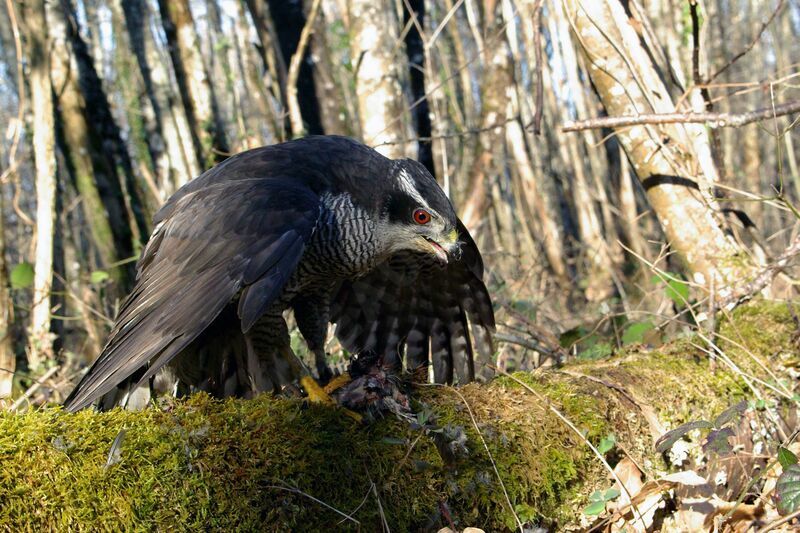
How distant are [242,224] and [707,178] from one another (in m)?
3.17

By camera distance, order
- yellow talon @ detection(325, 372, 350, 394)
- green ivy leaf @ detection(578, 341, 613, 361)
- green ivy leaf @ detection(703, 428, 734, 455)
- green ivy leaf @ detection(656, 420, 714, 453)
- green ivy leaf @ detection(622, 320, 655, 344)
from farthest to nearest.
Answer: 1. green ivy leaf @ detection(622, 320, 655, 344)
2. green ivy leaf @ detection(578, 341, 613, 361)
3. yellow talon @ detection(325, 372, 350, 394)
4. green ivy leaf @ detection(656, 420, 714, 453)
5. green ivy leaf @ detection(703, 428, 734, 455)

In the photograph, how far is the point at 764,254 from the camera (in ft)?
17.6

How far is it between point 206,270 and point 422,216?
4.08ft

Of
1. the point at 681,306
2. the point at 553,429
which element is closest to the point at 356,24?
the point at 681,306

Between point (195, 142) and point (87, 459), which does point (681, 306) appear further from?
point (195, 142)

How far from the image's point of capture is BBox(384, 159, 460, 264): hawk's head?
13.5ft

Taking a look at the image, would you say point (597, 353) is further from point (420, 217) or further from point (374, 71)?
point (374, 71)

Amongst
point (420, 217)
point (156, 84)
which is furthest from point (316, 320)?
point (156, 84)

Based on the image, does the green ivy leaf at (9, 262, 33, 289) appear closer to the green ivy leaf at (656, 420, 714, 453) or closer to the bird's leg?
the bird's leg

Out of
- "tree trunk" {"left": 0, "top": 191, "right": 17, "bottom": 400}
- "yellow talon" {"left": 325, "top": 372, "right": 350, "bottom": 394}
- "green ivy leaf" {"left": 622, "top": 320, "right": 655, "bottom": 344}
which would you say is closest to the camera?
"yellow talon" {"left": 325, "top": 372, "right": 350, "bottom": 394}

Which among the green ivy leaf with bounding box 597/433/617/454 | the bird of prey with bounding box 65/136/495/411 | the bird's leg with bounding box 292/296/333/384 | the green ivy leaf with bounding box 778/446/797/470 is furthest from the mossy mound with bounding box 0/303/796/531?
the bird's leg with bounding box 292/296/333/384

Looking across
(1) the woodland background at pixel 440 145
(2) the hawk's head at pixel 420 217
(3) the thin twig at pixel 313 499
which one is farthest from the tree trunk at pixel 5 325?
(3) the thin twig at pixel 313 499

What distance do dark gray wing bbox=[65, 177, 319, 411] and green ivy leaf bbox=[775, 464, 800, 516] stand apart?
2.04 metres

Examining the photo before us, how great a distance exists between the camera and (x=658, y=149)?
16.6ft
